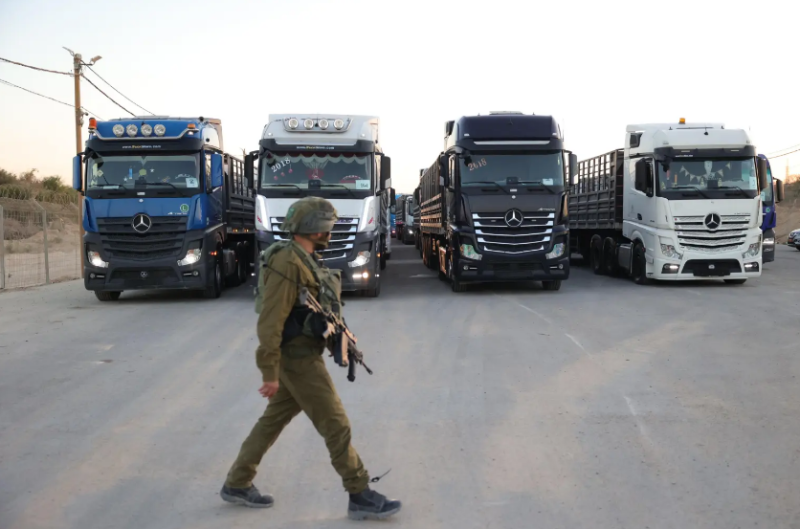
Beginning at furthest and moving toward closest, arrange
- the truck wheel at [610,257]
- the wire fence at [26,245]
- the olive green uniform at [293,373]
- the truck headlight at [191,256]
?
the truck wheel at [610,257], the wire fence at [26,245], the truck headlight at [191,256], the olive green uniform at [293,373]

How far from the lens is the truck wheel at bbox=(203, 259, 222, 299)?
1540 centimetres

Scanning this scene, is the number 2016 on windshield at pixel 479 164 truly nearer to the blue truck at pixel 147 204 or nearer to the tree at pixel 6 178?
the blue truck at pixel 147 204

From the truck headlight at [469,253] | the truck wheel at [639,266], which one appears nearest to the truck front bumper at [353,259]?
the truck headlight at [469,253]

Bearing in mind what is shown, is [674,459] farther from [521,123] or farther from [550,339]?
[521,123]

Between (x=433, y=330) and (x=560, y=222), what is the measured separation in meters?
5.41

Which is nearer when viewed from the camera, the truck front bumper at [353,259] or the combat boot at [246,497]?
the combat boot at [246,497]

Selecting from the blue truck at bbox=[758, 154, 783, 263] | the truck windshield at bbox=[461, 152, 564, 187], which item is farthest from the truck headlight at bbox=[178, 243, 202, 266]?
the blue truck at bbox=[758, 154, 783, 263]

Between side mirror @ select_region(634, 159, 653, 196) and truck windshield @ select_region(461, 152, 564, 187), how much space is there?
2.45 meters

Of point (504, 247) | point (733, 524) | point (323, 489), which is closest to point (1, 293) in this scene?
point (504, 247)

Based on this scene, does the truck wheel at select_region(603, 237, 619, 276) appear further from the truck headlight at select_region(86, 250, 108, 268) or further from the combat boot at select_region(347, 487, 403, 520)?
the combat boot at select_region(347, 487, 403, 520)

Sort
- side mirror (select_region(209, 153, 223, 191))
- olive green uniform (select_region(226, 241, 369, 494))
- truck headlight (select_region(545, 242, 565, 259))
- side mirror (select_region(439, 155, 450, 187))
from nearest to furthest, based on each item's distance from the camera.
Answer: olive green uniform (select_region(226, 241, 369, 494)), side mirror (select_region(209, 153, 223, 191)), truck headlight (select_region(545, 242, 565, 259)), side mirror (select_region(439, 155, 450, 187))

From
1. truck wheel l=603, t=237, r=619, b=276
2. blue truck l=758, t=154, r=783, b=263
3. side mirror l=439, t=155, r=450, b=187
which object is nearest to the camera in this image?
side mirror l=439, t=155, r=450, b=187

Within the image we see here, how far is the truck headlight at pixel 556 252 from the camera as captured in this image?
51.0 feet

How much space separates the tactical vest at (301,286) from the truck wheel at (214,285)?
1132 centimetres
